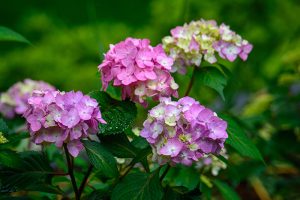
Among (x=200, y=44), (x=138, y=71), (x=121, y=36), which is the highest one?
(x=121, y=36)

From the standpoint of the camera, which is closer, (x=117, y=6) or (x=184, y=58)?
(x=184, y=58)

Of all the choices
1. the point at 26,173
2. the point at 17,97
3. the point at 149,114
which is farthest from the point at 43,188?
the point at 17,97

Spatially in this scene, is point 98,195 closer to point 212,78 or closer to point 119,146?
point 119,146

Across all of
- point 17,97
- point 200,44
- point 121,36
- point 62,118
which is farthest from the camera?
point 121,36

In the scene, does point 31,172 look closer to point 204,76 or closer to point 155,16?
point 204,76

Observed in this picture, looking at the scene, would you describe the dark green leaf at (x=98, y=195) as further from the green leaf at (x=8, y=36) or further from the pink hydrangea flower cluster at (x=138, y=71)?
the green leaf at (x=8, y=36)

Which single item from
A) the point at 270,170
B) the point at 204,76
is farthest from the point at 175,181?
the point at 270,170

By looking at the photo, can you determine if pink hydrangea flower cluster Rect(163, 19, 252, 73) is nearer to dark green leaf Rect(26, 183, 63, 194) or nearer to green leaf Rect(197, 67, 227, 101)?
green leaf Rect(197, 67, 227, 101)

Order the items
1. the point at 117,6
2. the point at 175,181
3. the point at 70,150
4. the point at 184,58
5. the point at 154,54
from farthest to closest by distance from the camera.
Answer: the point at 117,6, the point at 175,181, the point at 184,58, the point at 154,54, the point at 70,150

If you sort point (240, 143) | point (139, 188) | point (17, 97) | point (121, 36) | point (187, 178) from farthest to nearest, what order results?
point (121, 36) < point (17, 97) < point (187, 178) < point (240, 143) < point (139, 188)
